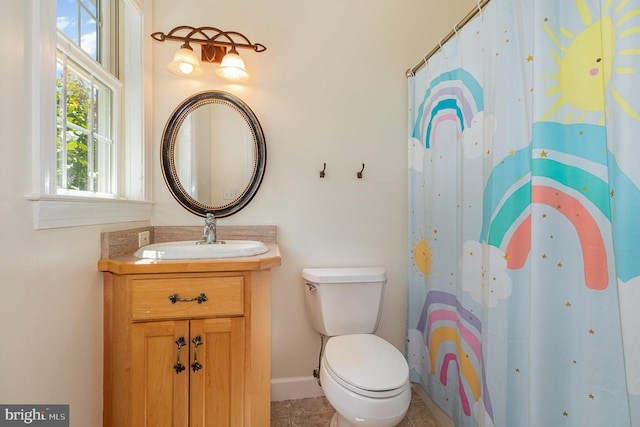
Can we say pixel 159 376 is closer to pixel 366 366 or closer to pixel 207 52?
pixel 366 366

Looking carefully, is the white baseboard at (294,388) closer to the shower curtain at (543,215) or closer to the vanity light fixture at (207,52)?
the shower curtain at (543,215)

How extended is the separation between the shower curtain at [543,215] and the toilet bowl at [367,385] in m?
0.34

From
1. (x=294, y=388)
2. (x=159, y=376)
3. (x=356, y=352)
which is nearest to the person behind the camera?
(x=159, y=376)

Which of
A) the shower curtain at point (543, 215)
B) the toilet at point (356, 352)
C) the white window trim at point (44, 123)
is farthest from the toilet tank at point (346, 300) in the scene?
the white window trim at point (44, 123)

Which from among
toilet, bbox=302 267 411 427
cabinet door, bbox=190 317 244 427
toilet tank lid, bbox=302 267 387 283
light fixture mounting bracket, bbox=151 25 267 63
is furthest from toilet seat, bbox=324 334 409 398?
light fixture mounting bracket, bbox=151 25 267 63

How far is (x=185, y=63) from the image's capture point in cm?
153

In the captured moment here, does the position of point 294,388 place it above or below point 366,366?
below

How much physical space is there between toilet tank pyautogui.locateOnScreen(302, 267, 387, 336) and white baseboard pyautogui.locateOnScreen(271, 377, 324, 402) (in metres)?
0.42

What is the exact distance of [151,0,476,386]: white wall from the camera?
5.61 feet

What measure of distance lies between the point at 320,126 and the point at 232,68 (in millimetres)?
579

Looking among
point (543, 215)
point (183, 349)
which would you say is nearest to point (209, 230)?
point (183, 349)

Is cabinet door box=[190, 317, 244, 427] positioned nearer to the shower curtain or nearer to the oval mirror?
the oval mirror

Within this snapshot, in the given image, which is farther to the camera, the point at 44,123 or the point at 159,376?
the point at 159,376

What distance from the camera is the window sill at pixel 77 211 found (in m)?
0.87
